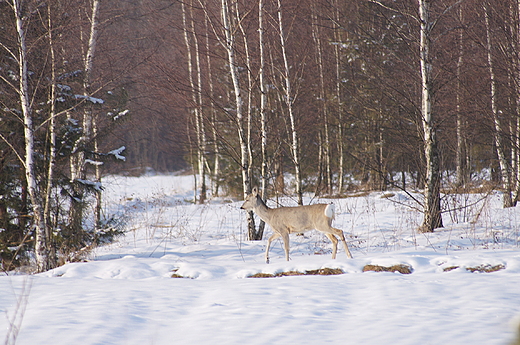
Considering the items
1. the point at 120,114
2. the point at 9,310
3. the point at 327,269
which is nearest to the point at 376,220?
the point at 327,269

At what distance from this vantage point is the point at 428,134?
9.97m

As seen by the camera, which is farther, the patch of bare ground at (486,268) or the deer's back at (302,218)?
the deer's back at (302,218)

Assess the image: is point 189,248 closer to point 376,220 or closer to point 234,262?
point 234,262

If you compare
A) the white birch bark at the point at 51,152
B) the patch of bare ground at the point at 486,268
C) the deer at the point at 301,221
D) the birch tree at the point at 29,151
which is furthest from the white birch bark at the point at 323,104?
the patch of bare ground at the point at 486,268

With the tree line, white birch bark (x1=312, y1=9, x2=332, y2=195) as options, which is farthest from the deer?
white birch bark (x1=312, y1=9, x2=332, y2=195)

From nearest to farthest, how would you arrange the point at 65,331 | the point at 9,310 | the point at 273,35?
the point at 65,331, the point at 9,310, the point at 273,35

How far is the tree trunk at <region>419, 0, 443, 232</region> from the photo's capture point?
31.7ft

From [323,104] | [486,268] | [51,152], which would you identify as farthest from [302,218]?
[323,104]

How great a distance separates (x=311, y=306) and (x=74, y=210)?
20.4 feet

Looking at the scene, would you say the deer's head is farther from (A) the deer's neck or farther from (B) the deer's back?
(B) the deer's back

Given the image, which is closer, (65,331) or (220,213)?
(65,331)

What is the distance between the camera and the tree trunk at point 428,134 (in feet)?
31.7

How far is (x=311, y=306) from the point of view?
4.91 meters

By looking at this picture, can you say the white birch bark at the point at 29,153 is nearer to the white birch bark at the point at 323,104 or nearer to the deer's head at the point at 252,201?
the deer's head at the point at 252,201
